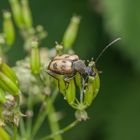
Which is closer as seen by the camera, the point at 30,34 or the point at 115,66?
the point at 30,34

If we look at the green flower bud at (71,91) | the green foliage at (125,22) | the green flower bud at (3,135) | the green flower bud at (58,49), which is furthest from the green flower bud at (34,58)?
the green foliage at (125,22)

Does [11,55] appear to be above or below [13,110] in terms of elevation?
above

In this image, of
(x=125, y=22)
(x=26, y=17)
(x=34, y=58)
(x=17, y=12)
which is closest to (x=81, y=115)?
(x=34, y=58)

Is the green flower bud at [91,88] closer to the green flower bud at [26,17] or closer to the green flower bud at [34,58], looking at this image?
the green flower bud at [34,58]

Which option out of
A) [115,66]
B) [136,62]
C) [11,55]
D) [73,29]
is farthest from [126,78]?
[73,29]

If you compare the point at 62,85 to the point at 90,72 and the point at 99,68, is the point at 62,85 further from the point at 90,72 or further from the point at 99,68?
the point at 99,68

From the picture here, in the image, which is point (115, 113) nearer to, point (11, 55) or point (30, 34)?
point (11, 55)

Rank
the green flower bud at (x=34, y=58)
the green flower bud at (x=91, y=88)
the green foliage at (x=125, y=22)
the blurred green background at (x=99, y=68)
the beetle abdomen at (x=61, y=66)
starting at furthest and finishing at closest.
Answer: the blurred green background at (x=99, y=68) → the green foliage at (x=125, y=22) → the green flower bud at (x=34, y=58) → the green flower bud at (x=91, y=88) → the beetle abdomen at (x=61, y=66)

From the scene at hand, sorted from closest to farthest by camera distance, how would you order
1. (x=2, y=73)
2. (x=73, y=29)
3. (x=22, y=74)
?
(x=2, y=73) → (x=22, y=74) → (x=73, y=29)
